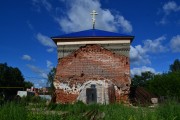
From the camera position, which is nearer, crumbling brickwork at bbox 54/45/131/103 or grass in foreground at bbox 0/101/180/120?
grass in foreground at bbox 0/101/180/120

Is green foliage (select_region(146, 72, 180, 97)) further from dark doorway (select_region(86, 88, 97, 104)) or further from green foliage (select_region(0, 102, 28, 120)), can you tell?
green foliage (select_region(0, 102, 28, 120))

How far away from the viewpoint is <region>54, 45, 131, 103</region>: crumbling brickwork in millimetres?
26375

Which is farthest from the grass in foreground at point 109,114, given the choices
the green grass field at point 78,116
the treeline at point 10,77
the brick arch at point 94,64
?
the treeline at point 10,77

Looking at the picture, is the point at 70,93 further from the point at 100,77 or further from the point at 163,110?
the point at 163,110

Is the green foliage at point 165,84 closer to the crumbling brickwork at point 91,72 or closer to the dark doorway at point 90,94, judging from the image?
the crumbling brickwork at point 91,72

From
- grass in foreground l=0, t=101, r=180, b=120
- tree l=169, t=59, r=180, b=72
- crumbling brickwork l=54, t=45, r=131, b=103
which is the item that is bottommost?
grass in foreground l=0, t=101, r=180, b=120

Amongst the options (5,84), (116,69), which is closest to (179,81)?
(116,69)

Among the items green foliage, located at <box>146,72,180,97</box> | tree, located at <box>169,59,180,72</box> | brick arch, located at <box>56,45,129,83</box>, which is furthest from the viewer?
tree, located at <box>169,59,180,72</box>

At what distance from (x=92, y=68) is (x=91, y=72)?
355mm

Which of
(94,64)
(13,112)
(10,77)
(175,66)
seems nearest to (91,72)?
(94,64)

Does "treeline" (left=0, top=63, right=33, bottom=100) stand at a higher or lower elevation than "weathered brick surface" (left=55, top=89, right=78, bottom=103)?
higher

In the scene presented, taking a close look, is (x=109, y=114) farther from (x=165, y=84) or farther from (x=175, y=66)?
(x=175, y=66)

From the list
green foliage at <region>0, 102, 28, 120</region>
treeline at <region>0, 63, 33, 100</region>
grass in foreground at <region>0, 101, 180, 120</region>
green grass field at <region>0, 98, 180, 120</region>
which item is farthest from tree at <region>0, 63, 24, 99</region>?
green foliage at <region>0, 102, 28, 120</region>

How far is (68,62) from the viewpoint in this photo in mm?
27391
